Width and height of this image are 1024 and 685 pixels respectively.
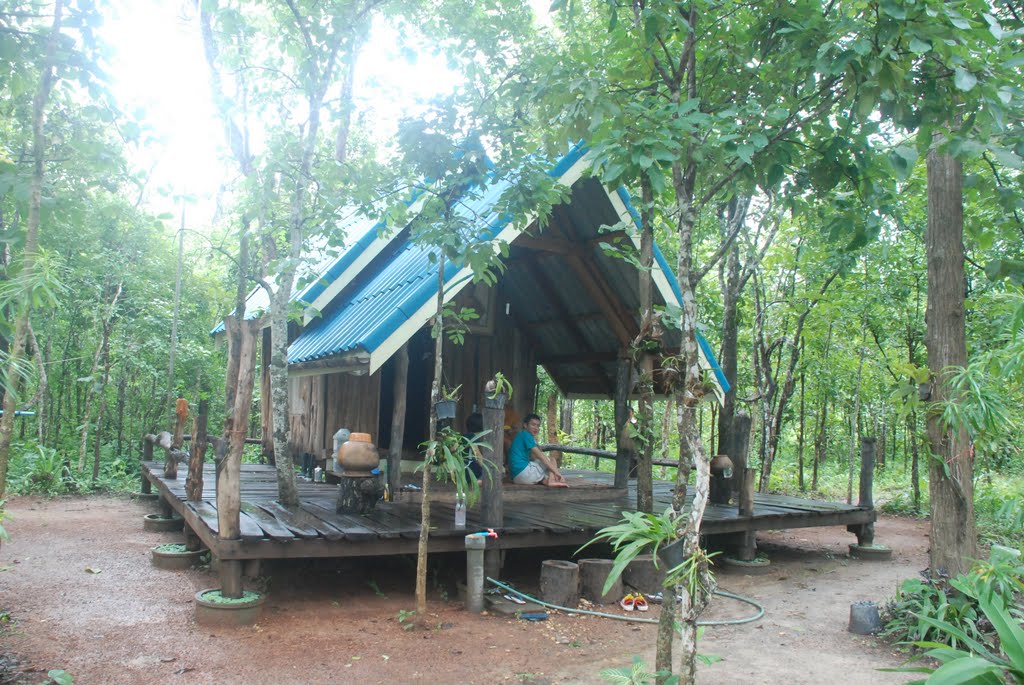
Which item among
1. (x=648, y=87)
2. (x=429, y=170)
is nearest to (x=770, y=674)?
(x=648, y=87)

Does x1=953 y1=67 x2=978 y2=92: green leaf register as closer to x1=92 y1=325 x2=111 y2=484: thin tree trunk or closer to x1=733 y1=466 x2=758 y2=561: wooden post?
x1=733 y1=466 x2=758 y2=561: wooden post

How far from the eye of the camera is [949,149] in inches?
146

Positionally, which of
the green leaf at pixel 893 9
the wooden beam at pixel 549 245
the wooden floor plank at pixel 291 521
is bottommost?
the wooden floor plank at pixel 291 521

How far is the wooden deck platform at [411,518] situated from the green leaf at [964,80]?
4824mm

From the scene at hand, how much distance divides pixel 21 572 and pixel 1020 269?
8.50 meters

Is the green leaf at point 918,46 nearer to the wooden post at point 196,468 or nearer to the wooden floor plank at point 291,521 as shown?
the wooden floor plank at point 291,521

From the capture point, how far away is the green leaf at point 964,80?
3.21 meters

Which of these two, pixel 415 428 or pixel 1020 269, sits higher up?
pixel 1020 269

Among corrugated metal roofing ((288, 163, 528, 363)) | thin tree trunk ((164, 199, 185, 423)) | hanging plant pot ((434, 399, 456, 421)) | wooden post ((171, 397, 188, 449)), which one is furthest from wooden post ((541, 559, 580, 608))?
thin tree trunk ((164, 199, 185, 423))

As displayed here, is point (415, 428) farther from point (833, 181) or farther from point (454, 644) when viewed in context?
point (833, 181)

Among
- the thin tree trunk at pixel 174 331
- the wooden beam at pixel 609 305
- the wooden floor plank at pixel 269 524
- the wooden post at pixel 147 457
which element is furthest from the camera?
the thin tree trunk at pixel 174 331

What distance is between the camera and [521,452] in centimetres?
921

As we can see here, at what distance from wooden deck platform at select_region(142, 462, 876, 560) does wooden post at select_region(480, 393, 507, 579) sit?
0.45ft

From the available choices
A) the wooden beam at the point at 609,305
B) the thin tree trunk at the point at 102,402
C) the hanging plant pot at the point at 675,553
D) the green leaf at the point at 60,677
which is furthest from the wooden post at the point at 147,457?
the hanging plant pot at the point at 675,553
